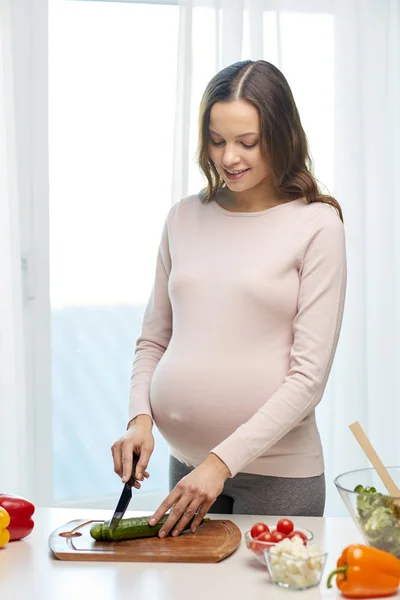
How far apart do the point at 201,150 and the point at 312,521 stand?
0.83 m

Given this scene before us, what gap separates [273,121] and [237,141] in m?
0.09

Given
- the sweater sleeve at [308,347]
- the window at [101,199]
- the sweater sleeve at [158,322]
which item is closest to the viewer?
the sweater sleeve at [308,347]

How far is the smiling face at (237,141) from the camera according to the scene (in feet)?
5.77

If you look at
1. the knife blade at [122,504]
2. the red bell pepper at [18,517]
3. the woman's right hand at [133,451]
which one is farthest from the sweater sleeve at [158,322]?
the red bell pepper at [18,517]

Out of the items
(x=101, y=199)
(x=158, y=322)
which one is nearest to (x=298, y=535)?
(x=158, y=322)

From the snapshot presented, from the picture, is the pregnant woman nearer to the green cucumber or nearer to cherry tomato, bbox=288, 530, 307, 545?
the green cucumber

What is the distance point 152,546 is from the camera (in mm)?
1506

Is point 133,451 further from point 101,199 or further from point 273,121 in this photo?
point 101,199

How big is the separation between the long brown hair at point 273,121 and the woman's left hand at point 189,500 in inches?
25.8

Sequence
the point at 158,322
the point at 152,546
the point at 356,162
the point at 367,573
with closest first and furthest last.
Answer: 1. the point at 367,573
2. the point at 152,546
3. the point at 158,322
4. the point at 356,162

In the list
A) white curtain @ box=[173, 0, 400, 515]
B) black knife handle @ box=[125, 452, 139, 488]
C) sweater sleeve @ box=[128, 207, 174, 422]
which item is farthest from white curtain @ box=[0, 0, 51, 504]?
black knife handle @ box=[125, 452, 139, 488]

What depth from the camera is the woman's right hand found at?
1.70 meters

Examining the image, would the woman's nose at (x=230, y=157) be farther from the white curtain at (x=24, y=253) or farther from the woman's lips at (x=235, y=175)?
the white curtain at (x=24, y=253)

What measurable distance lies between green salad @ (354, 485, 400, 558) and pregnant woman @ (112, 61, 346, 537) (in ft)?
1.13
